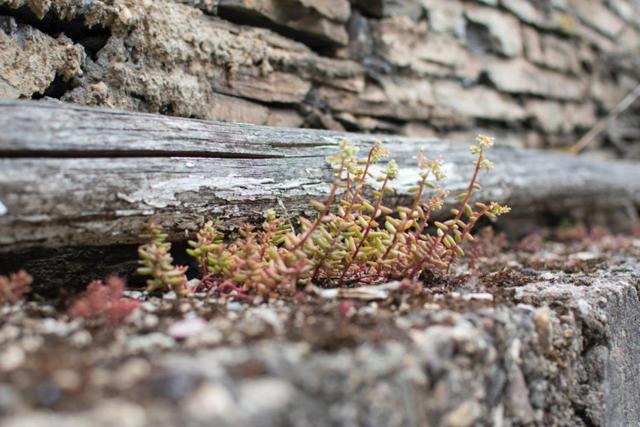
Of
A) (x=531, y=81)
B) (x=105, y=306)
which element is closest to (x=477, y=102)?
(x=531, y=81)

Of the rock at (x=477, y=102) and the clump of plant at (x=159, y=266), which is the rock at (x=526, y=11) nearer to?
the rock at (x=477, y=102)

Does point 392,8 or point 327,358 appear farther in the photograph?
point 392,8

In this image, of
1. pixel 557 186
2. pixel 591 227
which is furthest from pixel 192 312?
pixel 591 227

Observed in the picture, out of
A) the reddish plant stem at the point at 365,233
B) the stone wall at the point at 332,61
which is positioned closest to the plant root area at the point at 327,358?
the reddish plant stem at the point at 365,233

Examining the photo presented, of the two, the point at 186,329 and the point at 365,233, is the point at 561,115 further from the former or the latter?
the point at 186,329

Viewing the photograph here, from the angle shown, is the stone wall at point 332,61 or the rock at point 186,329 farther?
the stone wall at point 332,61
